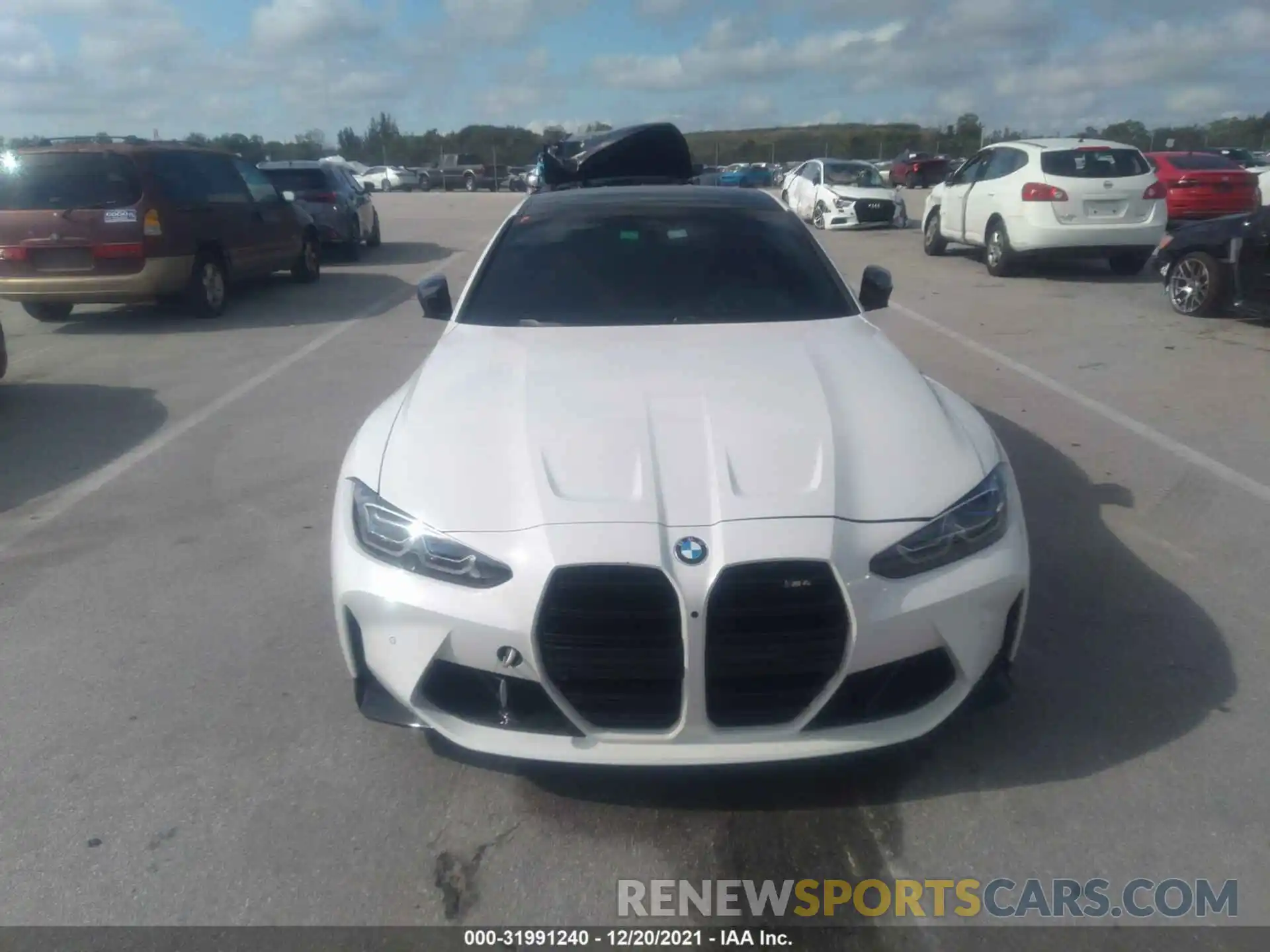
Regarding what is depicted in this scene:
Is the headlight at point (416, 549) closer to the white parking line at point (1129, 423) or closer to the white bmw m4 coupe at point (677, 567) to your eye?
the white bmw m4 coupe at point (677, 567)

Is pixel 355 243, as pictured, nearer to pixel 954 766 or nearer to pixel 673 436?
pixel 673 436

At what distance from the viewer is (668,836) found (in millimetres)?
2986

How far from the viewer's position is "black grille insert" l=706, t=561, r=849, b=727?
277cm

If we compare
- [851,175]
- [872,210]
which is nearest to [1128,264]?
[872,210]

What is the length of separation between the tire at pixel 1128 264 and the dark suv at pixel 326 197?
11.4m

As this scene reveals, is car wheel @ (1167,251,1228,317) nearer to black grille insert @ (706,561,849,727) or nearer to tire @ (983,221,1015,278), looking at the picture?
A: tire @ (983,221,1015,278)

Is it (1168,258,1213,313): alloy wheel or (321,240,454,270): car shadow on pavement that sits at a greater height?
(1168,258,1213,313): alloy wheel

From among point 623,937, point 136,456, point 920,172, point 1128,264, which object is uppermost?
point 920,172

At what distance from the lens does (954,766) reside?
3273mm

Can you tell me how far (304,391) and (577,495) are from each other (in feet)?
19.4

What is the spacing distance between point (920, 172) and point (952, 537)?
44.1 m

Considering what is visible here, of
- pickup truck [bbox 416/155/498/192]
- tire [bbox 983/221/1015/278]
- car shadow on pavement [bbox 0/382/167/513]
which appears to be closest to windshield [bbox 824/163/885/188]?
tire [bbox 983/221/1015/278]

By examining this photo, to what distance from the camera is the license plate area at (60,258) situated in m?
10.4

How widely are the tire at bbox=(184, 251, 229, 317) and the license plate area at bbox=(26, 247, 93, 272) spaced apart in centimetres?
104
